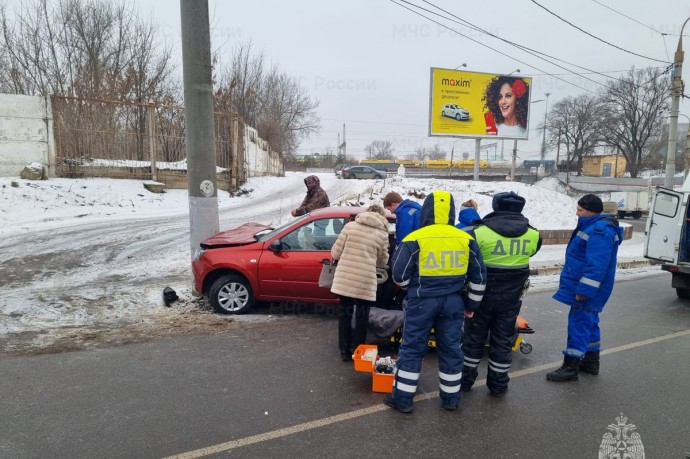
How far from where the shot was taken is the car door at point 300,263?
5977 mm

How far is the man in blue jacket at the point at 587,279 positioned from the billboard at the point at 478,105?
1733 centimetres

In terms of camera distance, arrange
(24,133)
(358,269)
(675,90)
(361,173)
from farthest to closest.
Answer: (361,173)
(675,90)
(24,133)
(358,269)

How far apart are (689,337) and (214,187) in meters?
6.97

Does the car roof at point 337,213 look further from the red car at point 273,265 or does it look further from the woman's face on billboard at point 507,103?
the woman's face on billboard at point 507,103

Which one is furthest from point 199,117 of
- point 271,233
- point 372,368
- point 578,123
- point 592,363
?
point 578,123

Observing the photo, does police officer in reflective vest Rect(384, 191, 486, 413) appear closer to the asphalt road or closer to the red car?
the asphalt road

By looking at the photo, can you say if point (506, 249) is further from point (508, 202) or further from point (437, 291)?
point (437, 291)

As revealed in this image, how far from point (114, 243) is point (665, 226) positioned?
37.4ft

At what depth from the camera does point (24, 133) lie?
46.9 feet

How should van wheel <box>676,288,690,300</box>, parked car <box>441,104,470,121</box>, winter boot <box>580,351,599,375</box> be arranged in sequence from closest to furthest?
winter boot <box>580,351,599,375</box>
van wheel <box>676,288,690,300</box>
parked car <box>441,104,470,121</box>

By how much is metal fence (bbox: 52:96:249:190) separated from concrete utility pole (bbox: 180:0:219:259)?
10.3 m

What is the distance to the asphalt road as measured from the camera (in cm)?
310

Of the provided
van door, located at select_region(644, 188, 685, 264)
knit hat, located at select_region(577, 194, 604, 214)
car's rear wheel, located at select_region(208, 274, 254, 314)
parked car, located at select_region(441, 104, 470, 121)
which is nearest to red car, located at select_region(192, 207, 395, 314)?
car's rear wheel, located at select_region(208, 274, 254, 314)

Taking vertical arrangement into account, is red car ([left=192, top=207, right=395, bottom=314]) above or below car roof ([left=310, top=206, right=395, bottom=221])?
below
